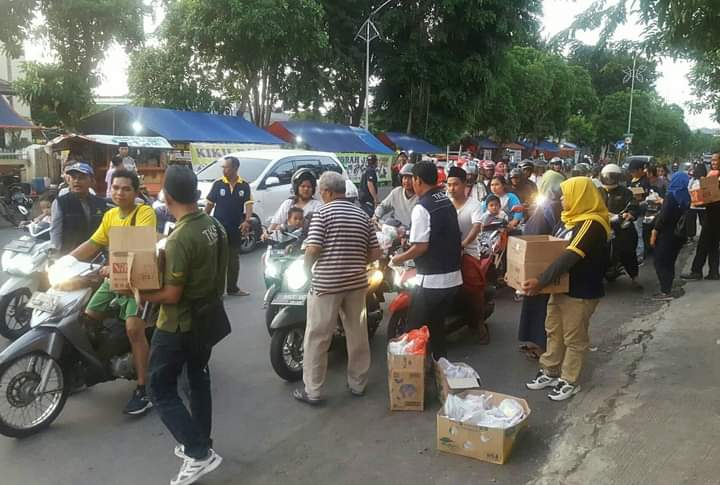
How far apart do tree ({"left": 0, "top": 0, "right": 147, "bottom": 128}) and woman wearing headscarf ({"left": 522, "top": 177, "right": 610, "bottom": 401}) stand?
65.7 feet

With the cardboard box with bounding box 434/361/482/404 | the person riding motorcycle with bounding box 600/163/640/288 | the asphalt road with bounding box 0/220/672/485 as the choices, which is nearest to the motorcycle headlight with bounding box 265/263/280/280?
the asphalt road with bounding box 0/220/672/485

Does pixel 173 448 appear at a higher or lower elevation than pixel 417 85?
lower

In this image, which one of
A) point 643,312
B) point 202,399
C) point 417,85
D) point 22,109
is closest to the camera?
point 202,399

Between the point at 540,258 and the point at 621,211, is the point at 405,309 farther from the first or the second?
the point at 621,211

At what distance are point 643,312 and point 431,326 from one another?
3.79 m

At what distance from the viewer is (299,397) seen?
4.45m

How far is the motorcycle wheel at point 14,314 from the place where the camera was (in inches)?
222

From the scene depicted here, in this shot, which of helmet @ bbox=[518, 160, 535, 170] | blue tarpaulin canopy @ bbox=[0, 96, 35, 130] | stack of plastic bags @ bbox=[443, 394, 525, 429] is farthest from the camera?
blue tarpaulin canopy @ bbox=[0, 96, 35, 130]

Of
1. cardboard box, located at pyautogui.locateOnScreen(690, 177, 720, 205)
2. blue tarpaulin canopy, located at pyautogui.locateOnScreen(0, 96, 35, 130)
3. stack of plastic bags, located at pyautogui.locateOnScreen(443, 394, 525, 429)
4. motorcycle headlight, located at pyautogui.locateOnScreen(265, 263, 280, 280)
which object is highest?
blue tarpaulin canopy, located at pyautogui.locateOnScreen(0, 96, 35, 130)

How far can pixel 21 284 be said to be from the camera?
18.8 ft

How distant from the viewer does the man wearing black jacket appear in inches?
170

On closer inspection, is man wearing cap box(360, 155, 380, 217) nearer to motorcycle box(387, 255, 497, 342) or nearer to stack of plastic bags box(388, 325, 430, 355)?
motorcycle box(387, 255, 497, 342)

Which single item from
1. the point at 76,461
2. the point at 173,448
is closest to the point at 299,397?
the point at 173,448

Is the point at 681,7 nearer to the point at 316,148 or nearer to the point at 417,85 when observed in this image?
the point at 316,148
